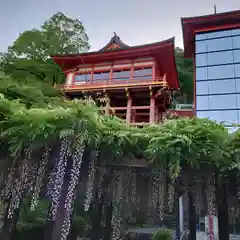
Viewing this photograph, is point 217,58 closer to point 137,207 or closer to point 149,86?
point 149,86

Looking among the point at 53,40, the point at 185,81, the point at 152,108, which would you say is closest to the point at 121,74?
the point at 152,108

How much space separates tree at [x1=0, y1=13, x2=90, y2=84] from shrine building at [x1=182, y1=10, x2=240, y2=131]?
6.44m

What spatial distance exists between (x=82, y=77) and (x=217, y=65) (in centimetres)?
619

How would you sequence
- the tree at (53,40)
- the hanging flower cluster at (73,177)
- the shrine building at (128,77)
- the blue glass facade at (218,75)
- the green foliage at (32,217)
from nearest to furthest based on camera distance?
the hanging flower cluster at (73,177), the green foliage at (32,217), the blue glass facade at (218,75), the shrine building at (128,77), the tree at (53,40)

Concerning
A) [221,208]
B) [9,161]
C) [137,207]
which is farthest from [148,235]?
[9,161]

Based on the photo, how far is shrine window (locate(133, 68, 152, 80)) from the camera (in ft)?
38.4

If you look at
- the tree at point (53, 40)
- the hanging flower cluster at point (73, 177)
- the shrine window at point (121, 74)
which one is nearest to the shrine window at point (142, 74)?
the shrine window at point (121, 74)

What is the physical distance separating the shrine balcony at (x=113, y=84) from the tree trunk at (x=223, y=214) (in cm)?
702

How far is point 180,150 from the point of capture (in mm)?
3129

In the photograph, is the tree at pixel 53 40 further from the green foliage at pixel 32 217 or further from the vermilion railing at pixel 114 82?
the green foliage at pixel 32 217

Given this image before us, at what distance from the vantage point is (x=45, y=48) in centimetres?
1433

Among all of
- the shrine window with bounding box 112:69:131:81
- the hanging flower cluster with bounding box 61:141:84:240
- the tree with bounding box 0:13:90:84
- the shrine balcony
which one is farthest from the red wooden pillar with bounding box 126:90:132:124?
the hanging flower cluster with bounding box 61:141:84:240

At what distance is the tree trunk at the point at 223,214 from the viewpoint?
4.58 m

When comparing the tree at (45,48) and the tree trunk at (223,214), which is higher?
the tree at (45,48)
